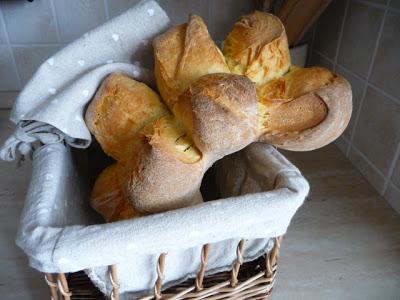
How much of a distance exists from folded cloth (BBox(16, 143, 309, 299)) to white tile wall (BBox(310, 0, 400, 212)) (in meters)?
0.28

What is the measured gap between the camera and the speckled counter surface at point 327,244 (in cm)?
41

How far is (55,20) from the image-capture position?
2.18 ft

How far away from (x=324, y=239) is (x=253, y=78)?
27 cm

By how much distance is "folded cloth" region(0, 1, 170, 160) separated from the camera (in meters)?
0.34

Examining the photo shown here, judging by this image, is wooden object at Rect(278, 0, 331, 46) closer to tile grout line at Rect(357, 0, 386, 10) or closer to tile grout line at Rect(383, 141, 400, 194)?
tile grout line at Rect(357, 0, 386, 10)

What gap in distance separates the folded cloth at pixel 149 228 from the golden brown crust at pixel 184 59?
0.31 ft

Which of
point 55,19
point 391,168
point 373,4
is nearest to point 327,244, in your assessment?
point 391,168

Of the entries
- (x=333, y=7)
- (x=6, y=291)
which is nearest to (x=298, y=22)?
(x=333, y=7)

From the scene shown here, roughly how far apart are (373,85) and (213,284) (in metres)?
0.41

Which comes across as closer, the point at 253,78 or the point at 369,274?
the point at 253,78

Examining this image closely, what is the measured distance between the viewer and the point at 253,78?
328 mm

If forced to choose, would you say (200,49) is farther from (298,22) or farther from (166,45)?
(298,22)

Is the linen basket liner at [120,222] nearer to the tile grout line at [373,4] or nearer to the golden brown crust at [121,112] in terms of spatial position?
the golden brown crust at [121,112]

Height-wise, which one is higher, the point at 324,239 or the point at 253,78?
the point at 253,78
